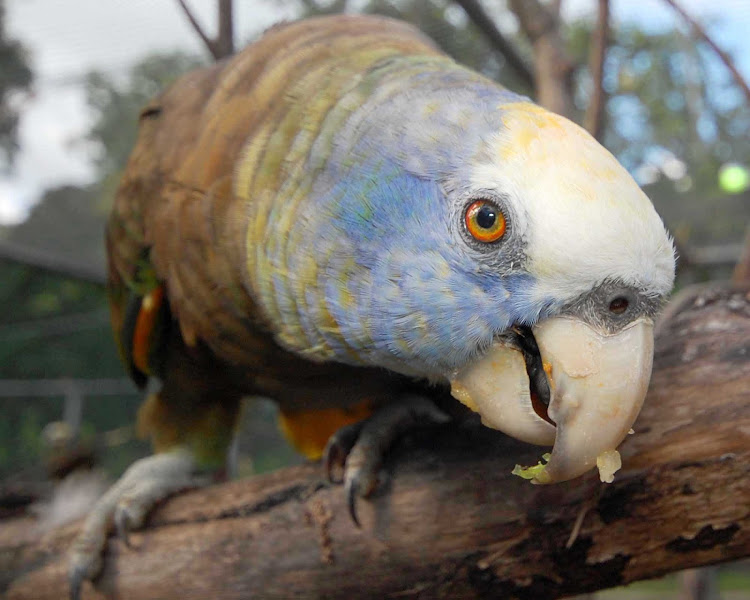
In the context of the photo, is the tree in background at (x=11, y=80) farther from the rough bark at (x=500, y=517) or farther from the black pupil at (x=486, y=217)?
the black pupil at (x=486, y=217)

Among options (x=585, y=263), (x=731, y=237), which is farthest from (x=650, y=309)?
(x=731, y=237)

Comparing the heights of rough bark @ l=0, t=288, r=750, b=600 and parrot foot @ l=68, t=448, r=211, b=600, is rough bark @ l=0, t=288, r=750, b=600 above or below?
above

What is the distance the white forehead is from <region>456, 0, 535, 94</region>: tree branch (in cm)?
133

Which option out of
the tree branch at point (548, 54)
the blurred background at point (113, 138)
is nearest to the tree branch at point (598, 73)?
the tree branch at point (548, 54)

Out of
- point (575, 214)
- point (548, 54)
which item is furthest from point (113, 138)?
point (575, 214)

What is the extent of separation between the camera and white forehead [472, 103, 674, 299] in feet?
2.38

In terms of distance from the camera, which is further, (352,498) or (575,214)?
(352,498)

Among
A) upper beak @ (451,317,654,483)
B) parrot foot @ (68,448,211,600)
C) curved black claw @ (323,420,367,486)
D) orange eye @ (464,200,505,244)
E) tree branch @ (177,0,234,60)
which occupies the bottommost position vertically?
parrot foot @ (68,448,211,600)

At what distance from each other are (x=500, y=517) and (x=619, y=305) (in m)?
0.44

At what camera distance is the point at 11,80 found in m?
3.74

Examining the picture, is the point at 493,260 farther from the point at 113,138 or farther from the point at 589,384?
the point at 113,138

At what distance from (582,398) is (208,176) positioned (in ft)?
2.58

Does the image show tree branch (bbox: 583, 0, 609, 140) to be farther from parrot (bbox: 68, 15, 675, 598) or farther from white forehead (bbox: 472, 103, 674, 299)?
white forehead (bbox: 472, 103, 674, 299)

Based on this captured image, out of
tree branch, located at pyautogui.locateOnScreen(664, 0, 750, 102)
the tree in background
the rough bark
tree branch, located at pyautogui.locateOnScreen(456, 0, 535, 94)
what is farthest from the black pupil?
the tree in background
